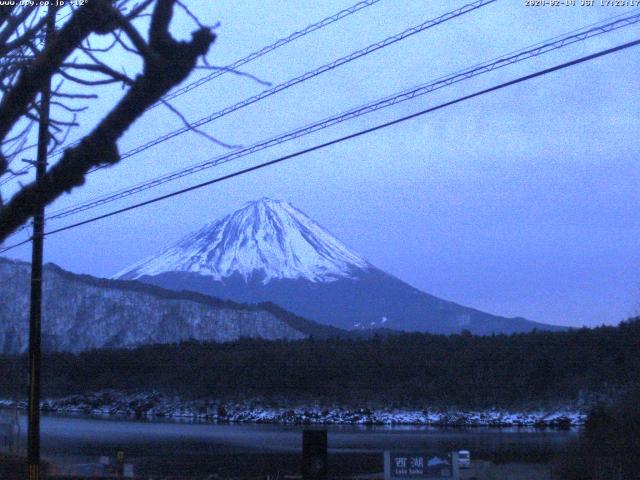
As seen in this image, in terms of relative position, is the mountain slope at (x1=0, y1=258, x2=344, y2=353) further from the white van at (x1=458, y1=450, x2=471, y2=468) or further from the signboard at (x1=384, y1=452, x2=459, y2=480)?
the signboard at (x1=384, y1=452, x2=459, y2=480)

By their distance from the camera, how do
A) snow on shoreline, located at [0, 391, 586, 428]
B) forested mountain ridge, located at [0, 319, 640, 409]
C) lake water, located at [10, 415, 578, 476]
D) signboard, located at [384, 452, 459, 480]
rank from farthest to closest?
forested mountain ridge, located at [0, 319, 640, 409] → snow on shoreline, located at [0, 391, 586, 428] → lake water, located at [10, 415, 578, 476] → signboard, located at [384, 452, 459, 480]

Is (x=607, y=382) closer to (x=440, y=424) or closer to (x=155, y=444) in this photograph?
(x=440, y=424)

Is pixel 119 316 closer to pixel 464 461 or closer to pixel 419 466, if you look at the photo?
pixel 464 461

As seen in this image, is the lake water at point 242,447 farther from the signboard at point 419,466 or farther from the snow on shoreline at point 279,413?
the snow on shoreline at point 279,413

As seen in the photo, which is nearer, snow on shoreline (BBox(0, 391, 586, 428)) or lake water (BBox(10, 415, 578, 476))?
lake water (BBox(10, 415, 578, 476))

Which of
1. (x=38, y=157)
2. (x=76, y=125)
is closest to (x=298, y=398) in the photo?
(x=38, y=157)

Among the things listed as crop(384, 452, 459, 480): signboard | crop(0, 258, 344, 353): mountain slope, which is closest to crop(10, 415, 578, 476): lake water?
crop(384, 452, 459, 480): signboard

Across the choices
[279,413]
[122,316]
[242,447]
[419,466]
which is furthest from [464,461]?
[122,316]
